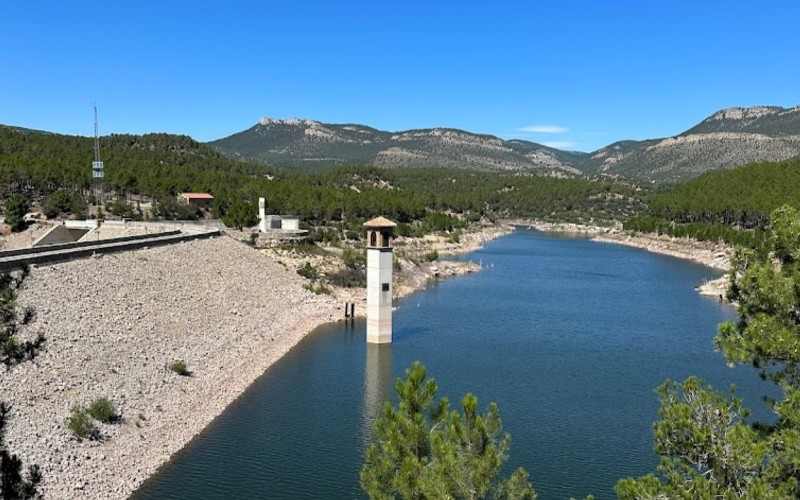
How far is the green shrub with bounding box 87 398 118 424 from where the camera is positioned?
81.0 feet

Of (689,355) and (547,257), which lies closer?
(689,355)

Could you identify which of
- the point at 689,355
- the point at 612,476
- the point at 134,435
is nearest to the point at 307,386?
the point at 134,435

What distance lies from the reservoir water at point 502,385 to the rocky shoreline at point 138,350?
1345mm

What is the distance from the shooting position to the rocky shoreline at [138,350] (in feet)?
73.3

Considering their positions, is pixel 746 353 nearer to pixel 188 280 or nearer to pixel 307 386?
pixel 307 386

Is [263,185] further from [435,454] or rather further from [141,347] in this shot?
[435,454]

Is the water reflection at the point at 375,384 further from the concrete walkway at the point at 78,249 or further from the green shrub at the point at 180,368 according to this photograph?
the concrete walkway at the point at 78,249

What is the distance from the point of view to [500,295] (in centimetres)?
6556

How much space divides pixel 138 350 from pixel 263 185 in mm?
76050

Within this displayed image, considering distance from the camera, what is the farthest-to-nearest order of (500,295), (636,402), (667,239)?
(667,239)
(500,295)
(636,402)

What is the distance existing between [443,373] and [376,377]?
139 inches

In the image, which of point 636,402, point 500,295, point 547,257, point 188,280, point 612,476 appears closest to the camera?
point 612,476

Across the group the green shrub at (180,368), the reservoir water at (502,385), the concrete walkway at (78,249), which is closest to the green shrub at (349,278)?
the reservoir water at (502,385)

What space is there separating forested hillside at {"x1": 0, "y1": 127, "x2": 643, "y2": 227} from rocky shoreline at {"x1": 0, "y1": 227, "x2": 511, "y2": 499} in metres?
35.0
